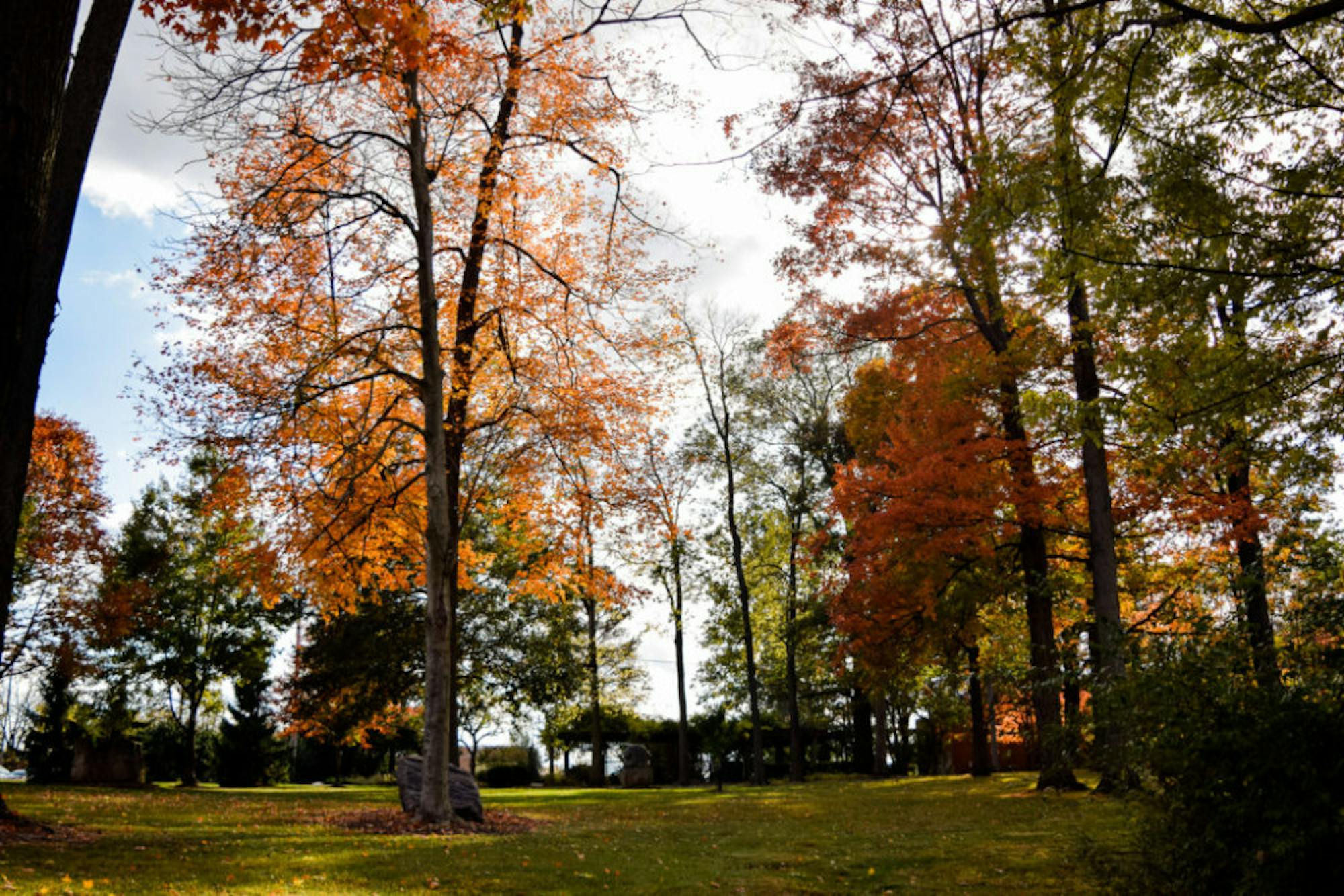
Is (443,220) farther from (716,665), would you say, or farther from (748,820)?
(716,665)

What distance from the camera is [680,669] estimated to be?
30.6 meters

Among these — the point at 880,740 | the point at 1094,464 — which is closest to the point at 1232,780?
the point at 1094,464

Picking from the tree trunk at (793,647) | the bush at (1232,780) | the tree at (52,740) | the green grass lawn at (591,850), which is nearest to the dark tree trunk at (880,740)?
the tree trunk at (793,647)

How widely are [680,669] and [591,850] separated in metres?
21.8

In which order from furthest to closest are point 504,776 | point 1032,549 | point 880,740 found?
point 504,776
point 880,740
point 1032,549

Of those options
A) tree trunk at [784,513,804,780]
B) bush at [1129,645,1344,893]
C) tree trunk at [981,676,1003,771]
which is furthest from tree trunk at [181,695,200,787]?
bush at [1129,645,1344,893]

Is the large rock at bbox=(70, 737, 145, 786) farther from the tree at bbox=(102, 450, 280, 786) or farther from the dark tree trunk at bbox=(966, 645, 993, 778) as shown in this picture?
the dark tree trunk at bbox=(966, 645, 993, 778)

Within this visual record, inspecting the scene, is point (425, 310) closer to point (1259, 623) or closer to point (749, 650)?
point (1259, 623)

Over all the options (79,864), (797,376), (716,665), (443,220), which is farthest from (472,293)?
(716,665)

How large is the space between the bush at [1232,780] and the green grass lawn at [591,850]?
0.90 m

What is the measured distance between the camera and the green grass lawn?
6.56 meters

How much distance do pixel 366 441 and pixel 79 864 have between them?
623 cm

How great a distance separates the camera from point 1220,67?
27.3 ft

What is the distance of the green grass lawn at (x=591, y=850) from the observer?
6.56 m
